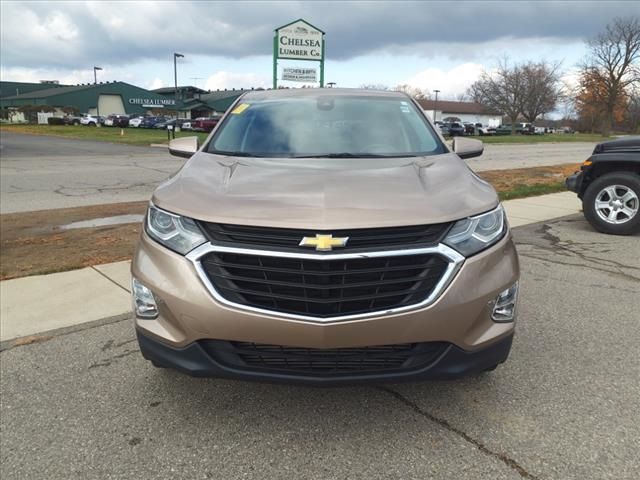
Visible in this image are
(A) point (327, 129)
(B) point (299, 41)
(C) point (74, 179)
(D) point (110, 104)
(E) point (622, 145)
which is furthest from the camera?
(D) point (110, 104)

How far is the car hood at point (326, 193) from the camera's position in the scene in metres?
2.45

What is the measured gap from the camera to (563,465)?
2.47 m

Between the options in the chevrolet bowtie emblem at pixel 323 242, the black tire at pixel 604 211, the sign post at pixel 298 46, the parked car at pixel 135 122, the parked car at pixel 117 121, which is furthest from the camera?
the parked car at pixel 135 122

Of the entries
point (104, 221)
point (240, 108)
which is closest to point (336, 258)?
point (240, 108)

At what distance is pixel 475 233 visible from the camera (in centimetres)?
259

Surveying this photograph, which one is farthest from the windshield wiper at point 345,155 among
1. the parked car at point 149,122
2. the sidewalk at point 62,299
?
the parked car at point 149,122

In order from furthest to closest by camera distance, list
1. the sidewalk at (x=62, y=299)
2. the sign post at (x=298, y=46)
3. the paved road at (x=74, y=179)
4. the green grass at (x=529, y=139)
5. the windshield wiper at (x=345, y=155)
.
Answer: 1. the green grass at (x=529, y=139)
2. the sign post at (x=298, y=46)
3. the paved road at (x=74, y=179)
4. the sidewalk at (x=62, y=299)
5. the windshield wiper at (x=345, y=155)

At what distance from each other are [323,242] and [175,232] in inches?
30.0

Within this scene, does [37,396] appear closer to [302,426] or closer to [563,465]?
[302,426]

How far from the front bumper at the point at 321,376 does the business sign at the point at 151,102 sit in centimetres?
9610

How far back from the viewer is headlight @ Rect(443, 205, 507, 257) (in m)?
2.51

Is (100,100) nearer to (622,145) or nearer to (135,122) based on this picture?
(135,122)

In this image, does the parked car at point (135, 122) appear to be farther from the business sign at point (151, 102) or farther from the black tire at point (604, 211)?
the black tire at point (604, 211)

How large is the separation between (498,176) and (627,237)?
7647 mm
